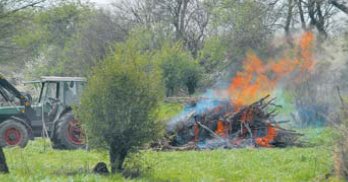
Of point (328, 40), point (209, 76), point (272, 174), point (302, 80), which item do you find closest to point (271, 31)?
point (328, 40)

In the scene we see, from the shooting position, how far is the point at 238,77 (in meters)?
26.7

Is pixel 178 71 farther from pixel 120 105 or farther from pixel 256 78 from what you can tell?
pixel 120 105

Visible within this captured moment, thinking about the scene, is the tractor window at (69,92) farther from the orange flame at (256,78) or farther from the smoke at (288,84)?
the orange flame at (256,78)

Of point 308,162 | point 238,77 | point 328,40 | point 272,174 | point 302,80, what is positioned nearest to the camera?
point 272,174

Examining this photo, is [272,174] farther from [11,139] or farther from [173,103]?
[173,103]

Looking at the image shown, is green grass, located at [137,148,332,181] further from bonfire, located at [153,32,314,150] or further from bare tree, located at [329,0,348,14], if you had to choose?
bare tree, located at [329,0,348,14]

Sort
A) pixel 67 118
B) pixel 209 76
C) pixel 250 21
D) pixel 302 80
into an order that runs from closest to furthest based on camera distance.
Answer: pixel 67 118 → pixel 250 21 → pixel 302 80 → pixel 209 76

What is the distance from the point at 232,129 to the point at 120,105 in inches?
410

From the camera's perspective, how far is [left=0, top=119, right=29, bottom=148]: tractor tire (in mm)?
22234

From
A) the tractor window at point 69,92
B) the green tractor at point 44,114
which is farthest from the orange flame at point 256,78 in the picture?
the green tractor at point 44,114

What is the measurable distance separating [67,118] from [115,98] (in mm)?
9520

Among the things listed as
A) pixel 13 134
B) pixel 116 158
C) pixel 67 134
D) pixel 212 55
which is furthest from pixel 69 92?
pixel 212 55

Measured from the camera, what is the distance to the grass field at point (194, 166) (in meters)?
12.3

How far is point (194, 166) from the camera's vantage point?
14.8 m
